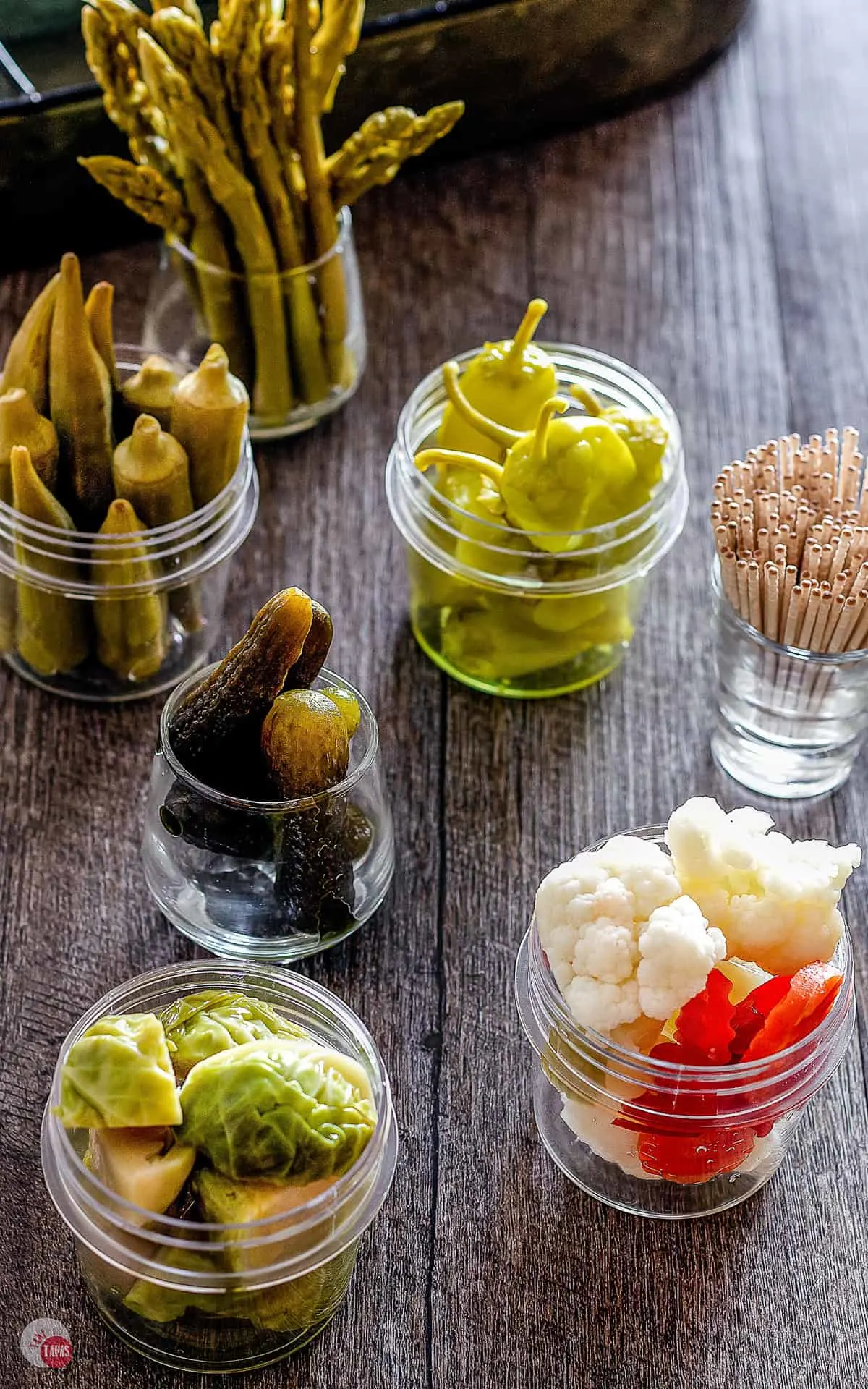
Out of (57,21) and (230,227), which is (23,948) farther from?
(57,21)

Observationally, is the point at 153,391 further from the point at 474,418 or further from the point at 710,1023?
the point at 710,1023

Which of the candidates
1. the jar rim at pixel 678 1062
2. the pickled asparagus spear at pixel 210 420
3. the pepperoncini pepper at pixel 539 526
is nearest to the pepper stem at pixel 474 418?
the pepperoncini pepper at pixel 539 526

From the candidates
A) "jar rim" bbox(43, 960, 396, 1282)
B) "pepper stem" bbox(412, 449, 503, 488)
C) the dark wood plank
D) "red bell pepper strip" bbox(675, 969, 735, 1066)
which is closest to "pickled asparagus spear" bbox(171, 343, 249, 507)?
"pepper stem" bbox(412, 449, 503, 488)

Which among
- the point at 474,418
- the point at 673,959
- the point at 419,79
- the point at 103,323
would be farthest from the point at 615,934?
the point at 419,79

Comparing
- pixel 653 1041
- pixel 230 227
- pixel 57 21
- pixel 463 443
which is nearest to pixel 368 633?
pixel 463 443

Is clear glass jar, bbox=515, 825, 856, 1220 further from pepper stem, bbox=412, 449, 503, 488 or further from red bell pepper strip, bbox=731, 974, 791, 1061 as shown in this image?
pepper stem, bbox=412, 449, 503, 488
